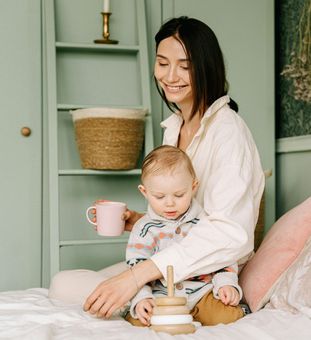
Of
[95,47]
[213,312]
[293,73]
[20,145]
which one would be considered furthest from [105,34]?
[213,312]

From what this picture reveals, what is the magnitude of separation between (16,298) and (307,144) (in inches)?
63.6

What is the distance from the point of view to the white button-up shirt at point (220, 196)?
197 cm

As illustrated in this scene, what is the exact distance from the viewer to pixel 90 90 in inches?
137

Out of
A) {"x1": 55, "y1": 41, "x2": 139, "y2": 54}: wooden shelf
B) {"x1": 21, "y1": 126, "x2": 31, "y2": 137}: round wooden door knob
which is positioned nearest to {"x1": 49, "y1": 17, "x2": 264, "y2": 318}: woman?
{"x1": 55, "y1": 41, "x2": 139, "y2": 54}: wooden shelf

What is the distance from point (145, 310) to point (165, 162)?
1.32 feet

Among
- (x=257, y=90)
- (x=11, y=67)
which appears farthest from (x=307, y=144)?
(x=11, y=67)

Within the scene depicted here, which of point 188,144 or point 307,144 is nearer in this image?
point 188,144

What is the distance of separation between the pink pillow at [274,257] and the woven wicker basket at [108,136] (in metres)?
1.05

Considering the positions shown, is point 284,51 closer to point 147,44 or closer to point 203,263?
point 147,44

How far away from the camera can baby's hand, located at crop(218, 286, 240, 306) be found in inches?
75.5

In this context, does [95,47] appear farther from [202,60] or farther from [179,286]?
[179,286]

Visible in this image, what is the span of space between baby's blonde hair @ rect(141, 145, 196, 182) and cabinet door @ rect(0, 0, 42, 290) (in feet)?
4.96

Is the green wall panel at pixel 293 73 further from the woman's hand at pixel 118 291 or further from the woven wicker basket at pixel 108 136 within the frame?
the woman's hand at pixel 118 291

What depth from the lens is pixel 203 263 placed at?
6.49 feet
